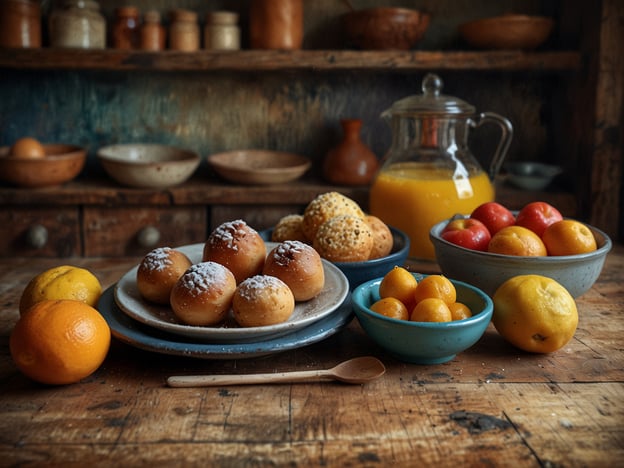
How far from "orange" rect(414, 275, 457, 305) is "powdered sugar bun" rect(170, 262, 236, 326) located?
0.27 m

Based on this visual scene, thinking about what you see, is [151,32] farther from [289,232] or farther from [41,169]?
[289,232]

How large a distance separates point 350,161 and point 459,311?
125cm

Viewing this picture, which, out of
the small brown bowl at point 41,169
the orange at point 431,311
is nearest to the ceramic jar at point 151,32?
the small brown bowl at point 41,169

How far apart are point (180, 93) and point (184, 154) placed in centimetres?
24

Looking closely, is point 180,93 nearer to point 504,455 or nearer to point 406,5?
point 406,5

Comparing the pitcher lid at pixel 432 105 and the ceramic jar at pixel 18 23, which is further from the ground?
the ceramic jar at pixel 18 23

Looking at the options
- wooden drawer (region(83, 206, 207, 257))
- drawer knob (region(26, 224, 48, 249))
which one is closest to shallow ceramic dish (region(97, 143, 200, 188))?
wooden drawer (region(83, 206, 207, 257))

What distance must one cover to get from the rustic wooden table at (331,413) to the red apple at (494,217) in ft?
0.92

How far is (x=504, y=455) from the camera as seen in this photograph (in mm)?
693

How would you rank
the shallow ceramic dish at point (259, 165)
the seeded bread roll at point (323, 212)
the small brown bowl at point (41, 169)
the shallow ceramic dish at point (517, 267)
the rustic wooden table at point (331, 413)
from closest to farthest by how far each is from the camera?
1. the rustic wooden table at point (331, 413)
2. the shallow ceramic dish at point (517, 267)
3. the seeded bread roll at point (323, 212)
4. the small brown bowl at point (41, 169)
5. the shallow ceramic dish at point (259, 165)

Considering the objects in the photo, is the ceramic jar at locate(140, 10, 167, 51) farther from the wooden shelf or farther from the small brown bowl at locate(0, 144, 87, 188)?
the small brown bowl at locate(0, 144, 87, 188)

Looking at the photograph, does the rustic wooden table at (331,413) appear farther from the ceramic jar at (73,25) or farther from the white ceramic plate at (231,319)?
the ceramic jar at (73,25)

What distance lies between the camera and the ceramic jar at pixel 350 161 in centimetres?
209

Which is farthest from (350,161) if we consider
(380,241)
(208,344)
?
(208,344)
